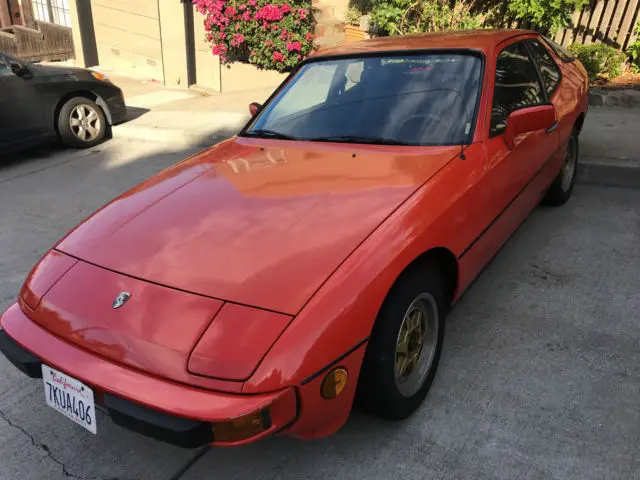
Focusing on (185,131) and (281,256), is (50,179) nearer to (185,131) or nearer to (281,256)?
(185,131)

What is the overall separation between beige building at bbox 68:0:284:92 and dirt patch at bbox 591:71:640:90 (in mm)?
5130

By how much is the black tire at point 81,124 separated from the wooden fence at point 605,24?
21.4ft

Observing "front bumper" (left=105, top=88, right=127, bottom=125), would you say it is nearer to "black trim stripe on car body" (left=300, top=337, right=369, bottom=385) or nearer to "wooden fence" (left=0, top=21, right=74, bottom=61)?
"black trim stripe on car body" (left=300, top=337, right=369, bottom=385)

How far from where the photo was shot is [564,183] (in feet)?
14.4

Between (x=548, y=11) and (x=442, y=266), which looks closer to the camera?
(x=442, y=266)

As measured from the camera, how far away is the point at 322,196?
7.76ft

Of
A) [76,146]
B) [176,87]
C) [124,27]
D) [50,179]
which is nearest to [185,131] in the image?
[76,146]

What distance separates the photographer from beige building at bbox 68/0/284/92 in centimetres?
1003

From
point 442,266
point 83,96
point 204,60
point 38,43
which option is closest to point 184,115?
point 83,96

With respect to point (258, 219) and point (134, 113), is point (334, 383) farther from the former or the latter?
point (134, 113)

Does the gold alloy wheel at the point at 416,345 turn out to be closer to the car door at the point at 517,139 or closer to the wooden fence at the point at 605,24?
the car door at the point at 517,139

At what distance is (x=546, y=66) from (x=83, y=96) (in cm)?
566

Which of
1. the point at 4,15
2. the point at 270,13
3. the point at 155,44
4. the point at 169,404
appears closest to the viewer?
the point at 169,404

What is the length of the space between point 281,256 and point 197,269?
0.31 m
